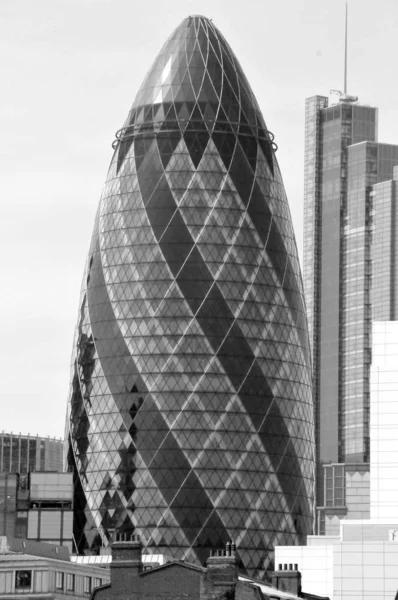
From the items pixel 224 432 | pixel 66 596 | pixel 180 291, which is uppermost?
pixel 180 291

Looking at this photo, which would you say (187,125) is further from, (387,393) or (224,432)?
(387,393)

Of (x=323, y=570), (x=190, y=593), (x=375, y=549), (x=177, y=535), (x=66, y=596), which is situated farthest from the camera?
(x=177, y=535)

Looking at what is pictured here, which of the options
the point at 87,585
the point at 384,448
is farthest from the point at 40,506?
the point at 87,585

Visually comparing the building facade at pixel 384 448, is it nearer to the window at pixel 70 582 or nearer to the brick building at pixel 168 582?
the window at pixel 70 582

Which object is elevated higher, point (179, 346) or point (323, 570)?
point (179, 346)

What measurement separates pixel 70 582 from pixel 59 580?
127 cm

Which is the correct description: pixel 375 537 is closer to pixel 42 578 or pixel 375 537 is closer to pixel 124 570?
pixel 42 578

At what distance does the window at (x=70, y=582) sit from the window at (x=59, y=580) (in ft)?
1.44

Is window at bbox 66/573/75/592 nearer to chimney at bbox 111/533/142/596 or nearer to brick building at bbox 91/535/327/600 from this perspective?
brick building at bbox 91/535/327/600

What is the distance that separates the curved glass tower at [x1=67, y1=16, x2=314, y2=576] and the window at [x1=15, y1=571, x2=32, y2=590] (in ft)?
169

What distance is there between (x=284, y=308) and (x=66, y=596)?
5825 cm

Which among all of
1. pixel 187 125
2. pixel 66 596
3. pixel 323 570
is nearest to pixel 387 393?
pixel 323 570

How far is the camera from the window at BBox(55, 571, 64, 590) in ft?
305

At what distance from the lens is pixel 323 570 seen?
112062 millimetres
